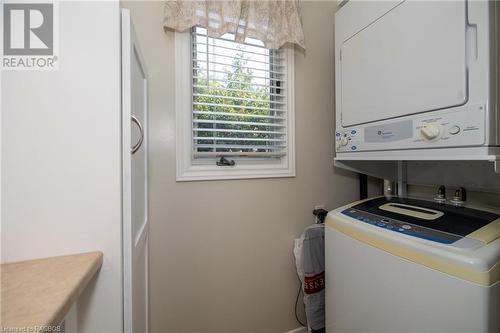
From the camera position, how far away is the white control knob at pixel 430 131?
0.79m

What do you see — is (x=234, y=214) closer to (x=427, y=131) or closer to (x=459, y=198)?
(x=427, y=131)

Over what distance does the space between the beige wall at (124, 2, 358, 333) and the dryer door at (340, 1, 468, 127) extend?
0.38 meters

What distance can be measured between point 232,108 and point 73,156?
931mm

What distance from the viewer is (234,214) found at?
4.42 ft

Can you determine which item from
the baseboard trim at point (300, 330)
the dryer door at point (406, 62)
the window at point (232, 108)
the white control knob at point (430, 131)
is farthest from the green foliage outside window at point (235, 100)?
the baseboard trim at point (300, 330)

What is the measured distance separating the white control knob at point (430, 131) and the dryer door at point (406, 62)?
0.22 feet

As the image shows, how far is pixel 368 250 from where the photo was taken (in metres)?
0.90

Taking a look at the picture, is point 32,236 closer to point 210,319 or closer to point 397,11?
point 210,319

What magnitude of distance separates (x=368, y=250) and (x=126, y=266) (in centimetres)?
88

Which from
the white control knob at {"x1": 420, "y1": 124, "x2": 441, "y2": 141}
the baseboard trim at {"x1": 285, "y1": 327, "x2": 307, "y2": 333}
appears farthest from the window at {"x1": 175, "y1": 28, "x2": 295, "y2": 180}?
the baseboard trim at {"x1": 285, "y1": 327, "x2": 307, "y2": 333}

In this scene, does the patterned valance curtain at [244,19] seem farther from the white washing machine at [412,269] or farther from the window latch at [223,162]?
the white washing machine at [412,269]

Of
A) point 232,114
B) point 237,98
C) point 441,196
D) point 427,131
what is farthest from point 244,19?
point 441,196

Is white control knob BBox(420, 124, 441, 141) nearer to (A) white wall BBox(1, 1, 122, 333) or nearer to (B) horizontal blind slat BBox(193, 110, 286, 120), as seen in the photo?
(B) horizontal blind slat BBox(193, 110, 286, 120)

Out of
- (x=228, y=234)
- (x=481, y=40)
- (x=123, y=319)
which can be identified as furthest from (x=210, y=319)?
(x=481, y=40)
